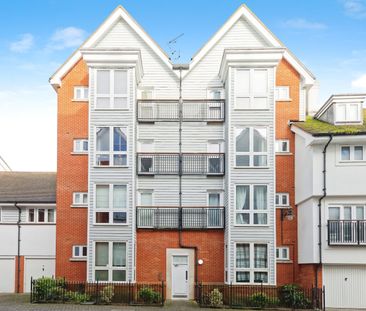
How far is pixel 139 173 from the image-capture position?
84.0 ft

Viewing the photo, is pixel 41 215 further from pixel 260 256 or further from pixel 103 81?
pixel 260 256

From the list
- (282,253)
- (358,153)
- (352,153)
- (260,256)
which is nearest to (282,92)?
(352,153)

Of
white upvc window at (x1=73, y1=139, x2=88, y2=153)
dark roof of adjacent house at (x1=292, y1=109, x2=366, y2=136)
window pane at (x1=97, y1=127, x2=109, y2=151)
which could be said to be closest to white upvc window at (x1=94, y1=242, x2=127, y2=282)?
window pane at (x1=97, y1=127, x2=109, y2=151)

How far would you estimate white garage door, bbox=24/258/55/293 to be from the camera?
92.8 ft

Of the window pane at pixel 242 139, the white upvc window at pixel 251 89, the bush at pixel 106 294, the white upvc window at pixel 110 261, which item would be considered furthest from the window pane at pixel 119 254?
the white upvc window at pixel 251 89

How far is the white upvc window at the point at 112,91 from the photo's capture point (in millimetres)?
24938

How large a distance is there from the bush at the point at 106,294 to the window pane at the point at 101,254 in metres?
1.59

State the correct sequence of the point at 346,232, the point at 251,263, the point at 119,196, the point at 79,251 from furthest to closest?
the point at 79,251, the point at 119,196, the point at 251,263, the point at 346,232

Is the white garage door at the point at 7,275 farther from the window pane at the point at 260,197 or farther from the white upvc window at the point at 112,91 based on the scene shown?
the window pane at the point at 260,197

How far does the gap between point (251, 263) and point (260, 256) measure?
0.53 metres

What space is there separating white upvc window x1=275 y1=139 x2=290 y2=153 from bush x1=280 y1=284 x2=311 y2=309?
619 cm

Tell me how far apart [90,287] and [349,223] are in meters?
11.4

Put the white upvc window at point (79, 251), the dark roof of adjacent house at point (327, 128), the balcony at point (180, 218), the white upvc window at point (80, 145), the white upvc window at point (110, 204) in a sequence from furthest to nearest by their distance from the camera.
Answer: the white upvc window at point (80, 145)
the white upvc window at point (79, 251)
the balcony at point (180, 218)
the white upvc window at point (110, 204)
the dark roof of adjacent house at point (327, 128)

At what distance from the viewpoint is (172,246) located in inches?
989
